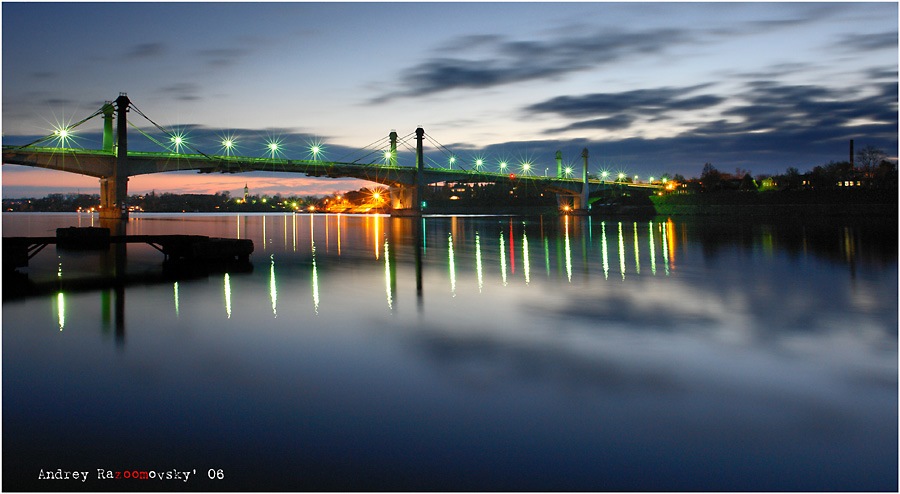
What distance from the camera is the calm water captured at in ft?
17.4

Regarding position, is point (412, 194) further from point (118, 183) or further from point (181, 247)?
point (181, 247)

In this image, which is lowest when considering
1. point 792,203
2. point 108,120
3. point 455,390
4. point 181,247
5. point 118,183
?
point 455,390

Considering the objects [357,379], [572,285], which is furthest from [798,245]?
[357,379]

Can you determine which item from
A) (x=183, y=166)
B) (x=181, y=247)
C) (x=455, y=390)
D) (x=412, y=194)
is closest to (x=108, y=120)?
(x=183, y=166)

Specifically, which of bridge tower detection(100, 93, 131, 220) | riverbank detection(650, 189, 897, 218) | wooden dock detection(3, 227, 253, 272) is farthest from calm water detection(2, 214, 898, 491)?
riverbank detection(650, 189, 897, 218)

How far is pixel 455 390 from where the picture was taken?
7410 millimetres

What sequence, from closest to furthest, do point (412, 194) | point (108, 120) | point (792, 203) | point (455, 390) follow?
point (455, 390) < point (108, 120) < point (792, 203) < point (412, 194)

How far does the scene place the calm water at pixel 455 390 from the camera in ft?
17.4

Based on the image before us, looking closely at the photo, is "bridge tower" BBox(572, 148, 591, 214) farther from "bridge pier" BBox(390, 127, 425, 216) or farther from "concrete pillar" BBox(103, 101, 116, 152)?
"concrete pillar" BBox(103, 101, 116, 152)

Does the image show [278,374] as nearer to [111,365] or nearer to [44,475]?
[111,365]

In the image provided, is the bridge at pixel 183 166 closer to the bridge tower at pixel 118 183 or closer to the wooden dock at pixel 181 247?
the bridge tower at pixel 118 183

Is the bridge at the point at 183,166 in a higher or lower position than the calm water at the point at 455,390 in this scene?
higher

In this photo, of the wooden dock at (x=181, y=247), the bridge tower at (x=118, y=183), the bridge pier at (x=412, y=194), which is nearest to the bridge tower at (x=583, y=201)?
the bridge pier at (x=412, y=194)

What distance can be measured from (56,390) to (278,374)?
7.94ft
